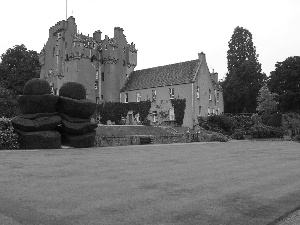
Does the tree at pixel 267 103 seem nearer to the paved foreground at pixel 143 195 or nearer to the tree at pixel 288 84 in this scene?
the tree at pixel 288 84

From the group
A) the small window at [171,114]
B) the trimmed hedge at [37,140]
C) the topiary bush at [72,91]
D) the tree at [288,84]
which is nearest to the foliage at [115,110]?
the small window at [171,114]

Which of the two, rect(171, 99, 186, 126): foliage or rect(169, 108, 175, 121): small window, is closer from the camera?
rect(171, 99, 186, 126): foliage

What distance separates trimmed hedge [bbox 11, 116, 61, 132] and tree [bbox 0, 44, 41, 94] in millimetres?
38446

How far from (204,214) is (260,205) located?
5.33 ft

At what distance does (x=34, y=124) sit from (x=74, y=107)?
3.57 meters

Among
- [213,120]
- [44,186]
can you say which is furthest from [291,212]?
[213,120]

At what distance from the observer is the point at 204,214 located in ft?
20.4

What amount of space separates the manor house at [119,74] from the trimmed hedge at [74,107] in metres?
22.4

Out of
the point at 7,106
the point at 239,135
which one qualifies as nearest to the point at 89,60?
the point at 7,106

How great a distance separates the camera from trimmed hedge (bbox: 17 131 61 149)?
22203 millimetres

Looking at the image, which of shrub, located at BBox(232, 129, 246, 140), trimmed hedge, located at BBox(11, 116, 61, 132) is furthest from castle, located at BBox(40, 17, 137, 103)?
trimmed hedge, located at BBox(11, 116, 61, 132)

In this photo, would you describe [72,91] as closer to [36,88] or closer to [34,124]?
[36,88]

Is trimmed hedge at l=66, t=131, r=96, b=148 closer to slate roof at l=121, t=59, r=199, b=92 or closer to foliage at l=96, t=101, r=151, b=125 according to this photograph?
foliage at l=96, t=101, r=151, b=125

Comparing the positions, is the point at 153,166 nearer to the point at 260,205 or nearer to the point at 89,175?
the point at 89,175
